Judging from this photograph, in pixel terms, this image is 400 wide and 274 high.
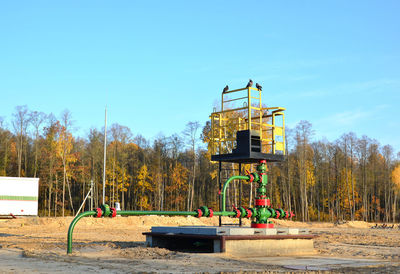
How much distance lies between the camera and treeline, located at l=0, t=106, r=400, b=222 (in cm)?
6250

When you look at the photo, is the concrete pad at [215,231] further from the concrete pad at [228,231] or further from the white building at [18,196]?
the white building at [18,196]

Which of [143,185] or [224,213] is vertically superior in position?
[143,185]

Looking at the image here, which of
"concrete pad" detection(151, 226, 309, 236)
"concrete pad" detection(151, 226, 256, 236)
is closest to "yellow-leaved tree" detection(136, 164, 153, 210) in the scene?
"concrete pad" detection(151, 226, 309, 236)

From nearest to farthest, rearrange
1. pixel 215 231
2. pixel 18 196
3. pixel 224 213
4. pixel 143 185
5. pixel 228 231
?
pixel 215 231, pixel 228 231, pixel 224 213, pixel 18 196, pixel 143 185

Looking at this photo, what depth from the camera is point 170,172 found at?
232 ft

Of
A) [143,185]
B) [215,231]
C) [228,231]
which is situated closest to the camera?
[215,231]

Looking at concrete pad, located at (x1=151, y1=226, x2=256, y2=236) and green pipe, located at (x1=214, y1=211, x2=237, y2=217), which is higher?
green pipe, located at (x1=214, y1=211, x2=237, y2=217)

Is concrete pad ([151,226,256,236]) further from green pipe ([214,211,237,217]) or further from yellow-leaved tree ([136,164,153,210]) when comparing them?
yellow-leaved tree ([136,164,153,210])

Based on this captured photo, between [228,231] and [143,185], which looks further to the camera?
[143,185]

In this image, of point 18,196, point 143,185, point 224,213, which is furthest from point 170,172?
point 224,213

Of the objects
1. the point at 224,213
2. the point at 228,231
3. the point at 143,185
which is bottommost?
the point at 228,231

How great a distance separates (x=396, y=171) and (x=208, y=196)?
31516mm

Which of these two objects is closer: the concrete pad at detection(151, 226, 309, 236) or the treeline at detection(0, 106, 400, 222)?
the concrete pad at detection(151, 226, 309, 236)

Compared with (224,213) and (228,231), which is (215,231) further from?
(224,213)
